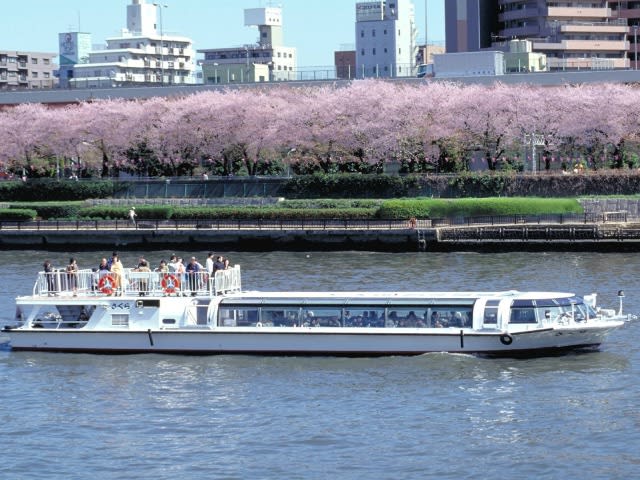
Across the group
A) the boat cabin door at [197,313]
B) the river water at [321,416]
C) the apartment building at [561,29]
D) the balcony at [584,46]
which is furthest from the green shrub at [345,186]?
the balcony at [584,46]

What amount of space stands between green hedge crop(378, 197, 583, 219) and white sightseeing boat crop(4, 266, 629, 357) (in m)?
37.5

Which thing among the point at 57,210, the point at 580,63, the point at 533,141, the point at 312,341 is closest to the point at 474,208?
the point at 533,141

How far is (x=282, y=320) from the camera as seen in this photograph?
4378 centimetres

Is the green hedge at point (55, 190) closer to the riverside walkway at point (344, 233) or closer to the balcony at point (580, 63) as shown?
the riverside walkway at point (344, 233)

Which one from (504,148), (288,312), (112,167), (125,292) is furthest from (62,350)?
(112,167)

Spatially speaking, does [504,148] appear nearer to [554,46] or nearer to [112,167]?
[112,167]

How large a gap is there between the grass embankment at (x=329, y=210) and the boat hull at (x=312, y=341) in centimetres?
3966

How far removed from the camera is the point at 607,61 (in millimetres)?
136375

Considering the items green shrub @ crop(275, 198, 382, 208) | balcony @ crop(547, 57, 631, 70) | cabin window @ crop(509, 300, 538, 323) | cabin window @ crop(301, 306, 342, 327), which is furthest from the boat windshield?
balcony @ crop(547, 57, 631, 70)

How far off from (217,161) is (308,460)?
7922 cm

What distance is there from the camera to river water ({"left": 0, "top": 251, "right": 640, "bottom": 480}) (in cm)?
3197

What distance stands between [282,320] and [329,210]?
4220 centimetres

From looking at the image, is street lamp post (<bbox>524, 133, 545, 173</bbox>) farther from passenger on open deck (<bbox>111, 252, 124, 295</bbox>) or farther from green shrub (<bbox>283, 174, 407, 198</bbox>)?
passenger on open deck (<bbox>111, 252, 124, 295</bbox>)

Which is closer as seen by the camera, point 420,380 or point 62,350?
point 420,380
